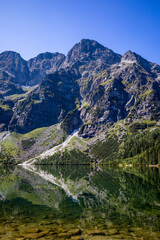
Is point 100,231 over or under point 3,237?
under

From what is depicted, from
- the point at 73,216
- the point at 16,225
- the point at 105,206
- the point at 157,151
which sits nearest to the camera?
the point at 16,225

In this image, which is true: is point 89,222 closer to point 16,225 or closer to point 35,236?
point 35,236

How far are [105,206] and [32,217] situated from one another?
47.0ft

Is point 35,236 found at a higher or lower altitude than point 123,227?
higher

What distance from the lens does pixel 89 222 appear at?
24656 millimetres

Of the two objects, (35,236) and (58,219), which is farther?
(58,219)

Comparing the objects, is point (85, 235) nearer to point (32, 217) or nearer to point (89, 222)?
point (89, 222)

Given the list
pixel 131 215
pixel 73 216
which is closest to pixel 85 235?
pixel 73 216

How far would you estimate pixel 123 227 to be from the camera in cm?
2212

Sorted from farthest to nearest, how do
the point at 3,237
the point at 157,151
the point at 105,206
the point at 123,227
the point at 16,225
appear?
1. the point at 157,151
2. the point at 105,206
3. the point at 16,225
4. the point at 123,227
5. the point at 3,237

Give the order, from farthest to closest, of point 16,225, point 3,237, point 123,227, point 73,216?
1. point 73,216
2. point 16,225
3. point 123,227
4. point 3,237

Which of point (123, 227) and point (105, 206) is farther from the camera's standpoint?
point (105, 206)

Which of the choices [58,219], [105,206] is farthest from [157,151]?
[58,219]

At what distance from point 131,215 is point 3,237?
18.8 meters
